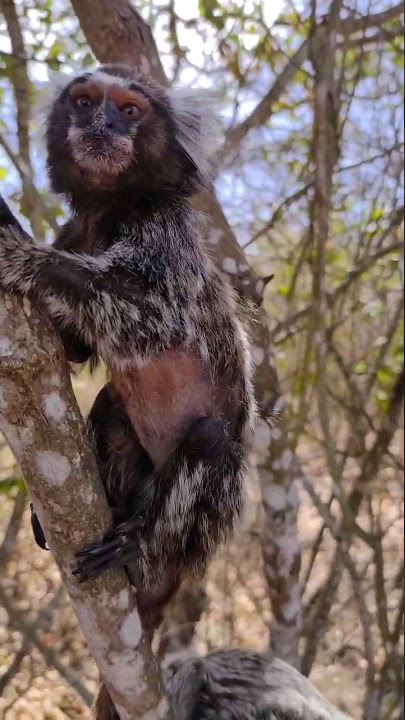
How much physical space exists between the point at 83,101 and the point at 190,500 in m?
1.53

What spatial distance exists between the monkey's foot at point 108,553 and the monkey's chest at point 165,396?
1.55 ft

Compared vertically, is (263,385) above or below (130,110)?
below

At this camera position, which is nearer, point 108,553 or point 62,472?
point 62,472

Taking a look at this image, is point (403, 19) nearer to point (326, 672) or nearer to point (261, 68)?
point (261, 68)

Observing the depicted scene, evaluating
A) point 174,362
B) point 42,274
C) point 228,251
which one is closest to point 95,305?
point 42,274

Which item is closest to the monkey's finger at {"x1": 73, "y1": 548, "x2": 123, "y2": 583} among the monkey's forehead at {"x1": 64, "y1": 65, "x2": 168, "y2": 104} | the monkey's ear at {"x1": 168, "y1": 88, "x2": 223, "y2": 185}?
the monkey's ear at {"x1": 168, "y1": 88, "x2": 223, "y2": 185}

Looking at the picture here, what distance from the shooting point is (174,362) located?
252cm

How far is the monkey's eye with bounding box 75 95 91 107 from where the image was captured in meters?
2.65

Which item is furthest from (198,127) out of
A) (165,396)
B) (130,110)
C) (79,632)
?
(79,632)

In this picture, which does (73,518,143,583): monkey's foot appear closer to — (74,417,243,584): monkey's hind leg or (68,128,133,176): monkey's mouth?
(74,417,243,584): monkey's hind leg

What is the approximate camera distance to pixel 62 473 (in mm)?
1741

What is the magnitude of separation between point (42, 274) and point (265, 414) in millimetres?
1650

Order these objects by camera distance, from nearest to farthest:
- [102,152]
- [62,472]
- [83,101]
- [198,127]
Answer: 1. [62,472]
2. [102,152]
3. [83,101]
4. [198,127]

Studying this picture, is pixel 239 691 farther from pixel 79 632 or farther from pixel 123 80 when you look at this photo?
pixel 79 632
